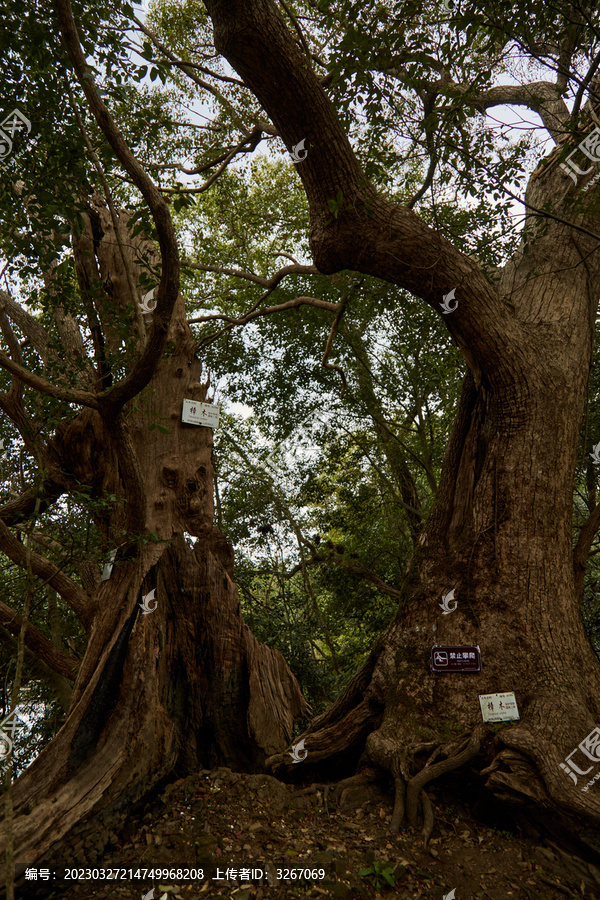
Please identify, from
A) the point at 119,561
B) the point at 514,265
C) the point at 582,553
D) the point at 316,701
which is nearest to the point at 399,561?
the point at 316,701

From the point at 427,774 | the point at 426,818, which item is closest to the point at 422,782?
the point at 427,774

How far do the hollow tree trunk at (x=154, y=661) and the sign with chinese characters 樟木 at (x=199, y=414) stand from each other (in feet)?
0.25

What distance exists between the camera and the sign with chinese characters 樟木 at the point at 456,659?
139 inches

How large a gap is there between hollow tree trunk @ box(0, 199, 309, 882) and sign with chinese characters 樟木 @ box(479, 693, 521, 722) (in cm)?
142

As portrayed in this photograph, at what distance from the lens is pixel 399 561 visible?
7.75m

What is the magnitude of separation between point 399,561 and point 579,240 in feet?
14.8

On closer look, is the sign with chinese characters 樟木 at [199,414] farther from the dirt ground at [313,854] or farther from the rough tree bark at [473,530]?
the dirt ground at [313,854]

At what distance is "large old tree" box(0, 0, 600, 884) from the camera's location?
3.16m

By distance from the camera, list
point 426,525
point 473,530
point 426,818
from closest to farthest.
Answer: point 426,818 < point 473,530 < point 426,525

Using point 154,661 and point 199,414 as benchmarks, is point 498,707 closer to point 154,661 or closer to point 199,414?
point 154,661

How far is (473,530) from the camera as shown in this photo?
392cm

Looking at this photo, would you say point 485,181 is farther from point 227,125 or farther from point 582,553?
point 227,125

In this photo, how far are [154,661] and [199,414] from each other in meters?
1.85

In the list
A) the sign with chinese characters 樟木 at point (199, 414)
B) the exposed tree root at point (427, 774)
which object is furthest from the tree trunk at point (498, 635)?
the sign with chinese characters 樟木 at point (199, 414)
